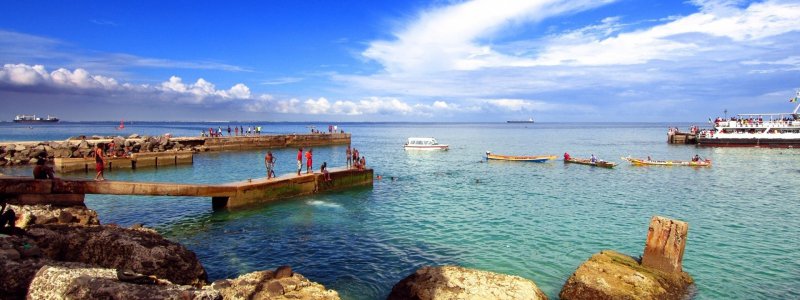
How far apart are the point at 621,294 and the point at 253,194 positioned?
18886 mm

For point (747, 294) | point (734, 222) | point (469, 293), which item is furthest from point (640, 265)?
point (734, 222)

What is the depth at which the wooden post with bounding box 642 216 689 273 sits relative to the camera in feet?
43.9

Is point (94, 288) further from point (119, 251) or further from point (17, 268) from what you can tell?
point (119, 251)

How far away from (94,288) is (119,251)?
15.0ft

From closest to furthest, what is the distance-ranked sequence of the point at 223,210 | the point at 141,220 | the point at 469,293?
the point at 469,293
the point at 141,220
the point at 223,210

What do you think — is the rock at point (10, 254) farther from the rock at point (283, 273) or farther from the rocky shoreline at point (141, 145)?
the rocky shoreline at point (141, 145)

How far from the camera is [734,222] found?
22938 mm

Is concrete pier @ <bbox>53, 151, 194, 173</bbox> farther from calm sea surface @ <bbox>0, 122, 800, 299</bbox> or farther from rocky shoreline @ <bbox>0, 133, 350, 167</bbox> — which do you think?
calm sea surface @ <bbox>0, 122, 800, 299</bbox>

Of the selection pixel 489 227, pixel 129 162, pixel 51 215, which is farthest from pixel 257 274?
pixel 129 162

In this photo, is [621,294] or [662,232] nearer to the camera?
[621,294]

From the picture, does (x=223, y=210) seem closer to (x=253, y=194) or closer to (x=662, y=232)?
(x=253, y=194)

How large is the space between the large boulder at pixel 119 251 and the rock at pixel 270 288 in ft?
3.87

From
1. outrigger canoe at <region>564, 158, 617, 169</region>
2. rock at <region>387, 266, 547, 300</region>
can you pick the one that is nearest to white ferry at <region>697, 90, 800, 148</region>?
outrigger canoe at <region>564, 158, 617, 169</region>

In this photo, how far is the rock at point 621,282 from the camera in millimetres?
12031
